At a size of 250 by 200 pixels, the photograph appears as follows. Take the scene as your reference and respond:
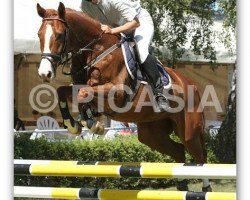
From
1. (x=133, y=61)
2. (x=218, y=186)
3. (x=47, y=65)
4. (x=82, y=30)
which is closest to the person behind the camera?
(x=47, y=65)

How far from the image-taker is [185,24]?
9586 mm

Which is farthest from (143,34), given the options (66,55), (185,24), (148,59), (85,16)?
(185,24)

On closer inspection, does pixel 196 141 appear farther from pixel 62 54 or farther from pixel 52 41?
pixel 52 41

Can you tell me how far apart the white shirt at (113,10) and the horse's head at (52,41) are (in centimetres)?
25

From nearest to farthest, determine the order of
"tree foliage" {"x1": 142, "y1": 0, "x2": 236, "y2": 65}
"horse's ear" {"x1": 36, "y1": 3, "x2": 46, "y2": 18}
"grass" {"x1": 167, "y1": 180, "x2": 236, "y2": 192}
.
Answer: "horse's ear" {"x1": 36, "y1": 3, "x2": 46, "y2": 18}, "grass" {"x1": 167, "y1": 180, "x2": 236, "y2": 192}, "tree foliage" {"x1": 142, "y1": 0, "x2": 236, "y2": 65}

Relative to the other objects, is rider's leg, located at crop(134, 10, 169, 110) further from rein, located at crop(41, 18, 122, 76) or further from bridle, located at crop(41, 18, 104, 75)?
bridle, located at crop(41, 18, 104, 75)

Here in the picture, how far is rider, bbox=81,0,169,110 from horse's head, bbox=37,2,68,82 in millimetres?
247

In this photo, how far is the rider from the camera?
172 inches

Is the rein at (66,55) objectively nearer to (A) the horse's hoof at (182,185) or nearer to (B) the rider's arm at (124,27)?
(B) the rider's arm at (124,27)

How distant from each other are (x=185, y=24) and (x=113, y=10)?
5.27m

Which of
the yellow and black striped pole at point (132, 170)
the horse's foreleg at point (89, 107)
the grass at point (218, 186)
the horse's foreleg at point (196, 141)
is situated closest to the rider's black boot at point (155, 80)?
the horse's foreleg at point (196, 141)

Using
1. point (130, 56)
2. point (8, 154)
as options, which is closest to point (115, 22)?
point (130, 56)

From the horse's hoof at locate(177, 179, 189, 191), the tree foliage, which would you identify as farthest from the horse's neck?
the tree foliage

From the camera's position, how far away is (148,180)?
7879 millimetres
